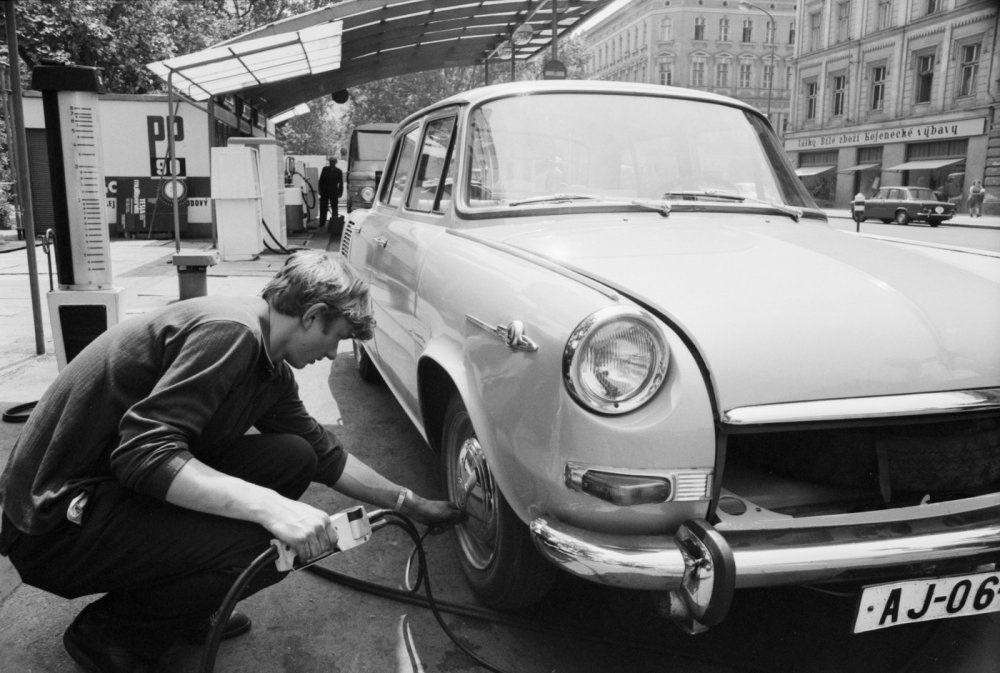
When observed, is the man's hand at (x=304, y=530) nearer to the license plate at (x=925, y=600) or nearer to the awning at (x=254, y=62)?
the license plate at (x=925, y=600)

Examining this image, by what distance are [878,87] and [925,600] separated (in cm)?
4163

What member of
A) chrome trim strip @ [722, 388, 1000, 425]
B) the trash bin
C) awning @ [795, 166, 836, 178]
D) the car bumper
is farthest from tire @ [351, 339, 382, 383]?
awning @ [795, 166, 836, 178]

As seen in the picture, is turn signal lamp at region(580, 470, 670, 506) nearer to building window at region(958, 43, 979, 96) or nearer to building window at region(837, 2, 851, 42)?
building window at region(958, 43, 979, 96)

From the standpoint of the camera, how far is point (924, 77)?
35.2m

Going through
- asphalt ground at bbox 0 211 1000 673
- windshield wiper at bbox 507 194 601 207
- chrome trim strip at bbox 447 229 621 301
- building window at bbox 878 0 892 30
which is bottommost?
asphalt ground at bbox 0 211 1000 673

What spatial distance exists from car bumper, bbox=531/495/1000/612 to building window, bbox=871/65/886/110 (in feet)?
134

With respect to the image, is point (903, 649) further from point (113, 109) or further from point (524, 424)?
point (113, 109)

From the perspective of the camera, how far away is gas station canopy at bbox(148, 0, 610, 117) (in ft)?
37.8

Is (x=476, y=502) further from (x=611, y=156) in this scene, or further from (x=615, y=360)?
(x=611, y=156)

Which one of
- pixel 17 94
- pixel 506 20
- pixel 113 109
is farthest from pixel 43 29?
pixel 17 94

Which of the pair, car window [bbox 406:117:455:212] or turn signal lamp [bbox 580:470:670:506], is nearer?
turn signal lamp [bbox 580:470:670:506]

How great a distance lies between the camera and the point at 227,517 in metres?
2.08

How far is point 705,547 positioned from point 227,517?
1.18 m

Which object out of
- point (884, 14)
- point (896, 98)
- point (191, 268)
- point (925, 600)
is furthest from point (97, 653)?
point (884, 14)
